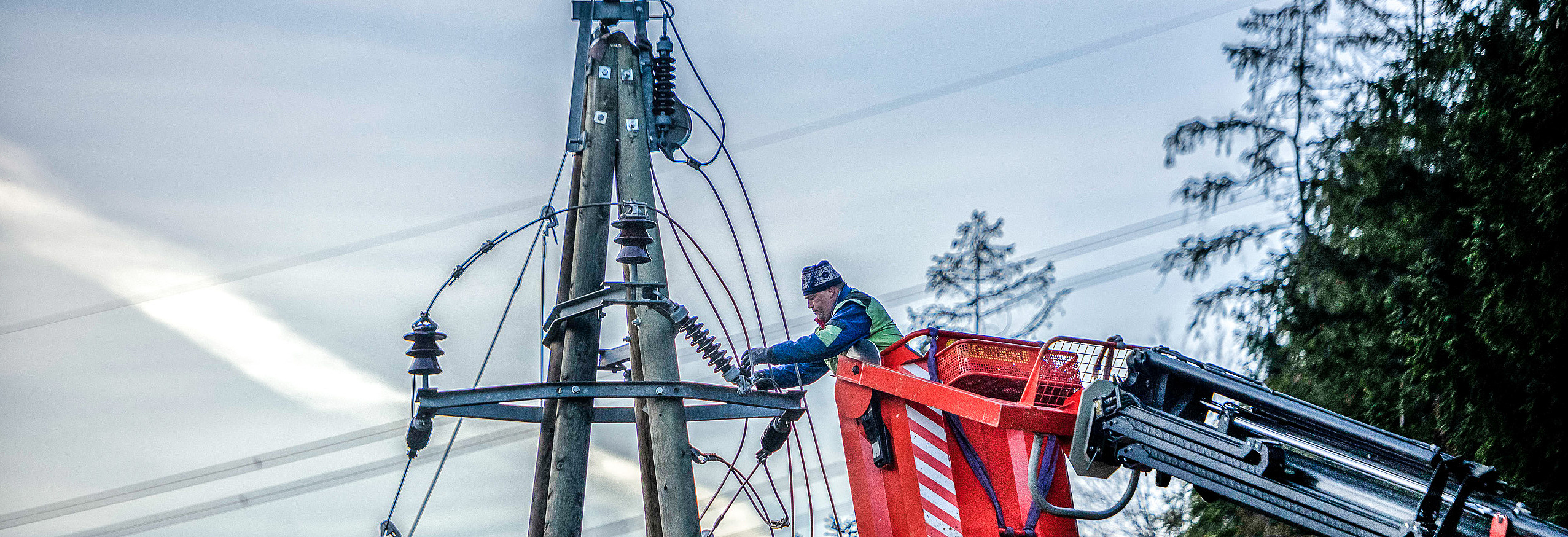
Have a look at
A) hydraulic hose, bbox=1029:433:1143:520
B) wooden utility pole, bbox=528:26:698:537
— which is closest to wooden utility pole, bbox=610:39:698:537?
wooden utility pole, bbox=528:26:698:537

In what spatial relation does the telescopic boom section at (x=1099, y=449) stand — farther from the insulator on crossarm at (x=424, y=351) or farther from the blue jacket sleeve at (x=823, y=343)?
the insulator on crossarm at (x=424, y=351)

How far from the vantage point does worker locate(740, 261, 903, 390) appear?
748 centimetres

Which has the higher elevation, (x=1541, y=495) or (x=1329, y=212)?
(x=1329, y=212)

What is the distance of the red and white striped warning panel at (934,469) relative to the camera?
7004 mm

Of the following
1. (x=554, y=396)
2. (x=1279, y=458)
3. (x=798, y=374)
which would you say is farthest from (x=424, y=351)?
(x=1279, y=458)

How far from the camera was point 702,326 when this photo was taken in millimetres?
7336

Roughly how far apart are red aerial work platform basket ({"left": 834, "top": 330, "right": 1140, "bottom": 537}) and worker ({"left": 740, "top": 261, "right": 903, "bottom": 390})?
18 centimetres

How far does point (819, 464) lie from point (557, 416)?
183 cm

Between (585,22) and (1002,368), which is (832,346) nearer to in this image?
(1002,368)

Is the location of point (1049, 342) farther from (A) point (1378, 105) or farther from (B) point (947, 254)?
(B) point (947, 254)

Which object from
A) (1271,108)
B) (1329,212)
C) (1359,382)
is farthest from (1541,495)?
(1271,108)

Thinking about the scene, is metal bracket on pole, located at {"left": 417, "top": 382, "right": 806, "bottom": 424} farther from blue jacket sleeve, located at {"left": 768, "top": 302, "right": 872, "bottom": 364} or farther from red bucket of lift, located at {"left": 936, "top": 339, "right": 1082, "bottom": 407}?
red bucket of lift, located at {"left": 936, "top": 339, "right": 1082, "bottom": 407}

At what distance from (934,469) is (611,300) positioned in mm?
1949

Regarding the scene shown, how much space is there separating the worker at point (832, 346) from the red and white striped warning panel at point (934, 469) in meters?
0.51
